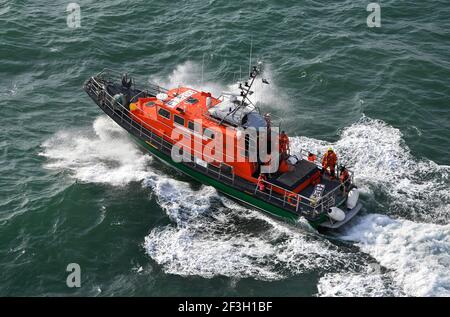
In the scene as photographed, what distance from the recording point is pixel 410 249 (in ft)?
62.3

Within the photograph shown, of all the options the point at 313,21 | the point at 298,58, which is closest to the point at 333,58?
the point at 298,58

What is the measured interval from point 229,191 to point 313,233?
3.49 meters

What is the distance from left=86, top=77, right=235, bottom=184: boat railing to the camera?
71.4 feet

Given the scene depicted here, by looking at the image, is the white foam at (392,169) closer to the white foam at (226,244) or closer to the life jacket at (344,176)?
the life jacket at (344,176)

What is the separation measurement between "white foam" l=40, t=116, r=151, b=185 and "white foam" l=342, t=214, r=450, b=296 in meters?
8.87

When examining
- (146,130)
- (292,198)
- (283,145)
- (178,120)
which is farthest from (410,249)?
(146,130)

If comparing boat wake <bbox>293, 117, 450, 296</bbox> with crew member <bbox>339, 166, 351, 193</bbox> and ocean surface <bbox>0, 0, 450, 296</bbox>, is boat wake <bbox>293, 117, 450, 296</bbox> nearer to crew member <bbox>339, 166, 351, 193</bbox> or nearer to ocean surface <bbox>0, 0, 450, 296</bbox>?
ocean surface <bbox>0, 0, 450, 296</bbox>

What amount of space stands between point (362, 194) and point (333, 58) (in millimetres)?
10366

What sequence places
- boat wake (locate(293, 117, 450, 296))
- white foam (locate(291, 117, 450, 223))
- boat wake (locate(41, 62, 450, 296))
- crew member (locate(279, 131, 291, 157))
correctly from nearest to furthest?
1. boat wake (locate(293, 117, 450, 296))
2. boat wake (locate(41, 62, 450, 296))
3. white foam (locate(291, 117, 450, 223))
4. crew member (locate(279, 131, 291, 157))

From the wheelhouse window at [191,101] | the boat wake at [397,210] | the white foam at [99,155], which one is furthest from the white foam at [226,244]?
the wheelhouse window at [191,101]

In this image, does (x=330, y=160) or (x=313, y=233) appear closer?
(x=313, y=233)

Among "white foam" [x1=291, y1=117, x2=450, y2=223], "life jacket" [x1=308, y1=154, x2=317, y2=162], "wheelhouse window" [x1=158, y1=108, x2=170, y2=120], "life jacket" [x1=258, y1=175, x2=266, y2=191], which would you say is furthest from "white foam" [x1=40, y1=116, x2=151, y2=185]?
"white foam" [x1=291, y1=117, x2=450, y2=223]

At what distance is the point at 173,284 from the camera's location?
18.2 m

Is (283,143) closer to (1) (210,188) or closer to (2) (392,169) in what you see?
(1) (210,188)
